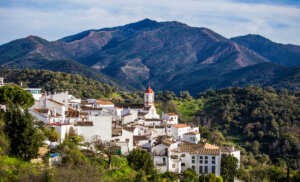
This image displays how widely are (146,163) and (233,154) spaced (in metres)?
14.7

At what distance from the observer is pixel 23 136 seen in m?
28.3

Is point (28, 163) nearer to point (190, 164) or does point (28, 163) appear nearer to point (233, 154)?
point (190, 164)

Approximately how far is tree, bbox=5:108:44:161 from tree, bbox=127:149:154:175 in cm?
1007

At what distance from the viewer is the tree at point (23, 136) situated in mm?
28250

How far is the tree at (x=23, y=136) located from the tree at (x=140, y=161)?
396 inches

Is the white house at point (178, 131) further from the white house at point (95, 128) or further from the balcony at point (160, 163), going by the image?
the white house at point (95, 128)

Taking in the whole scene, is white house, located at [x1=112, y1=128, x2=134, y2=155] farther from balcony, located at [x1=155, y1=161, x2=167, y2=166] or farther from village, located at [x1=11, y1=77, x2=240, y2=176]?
balcony, located at [x1=155, y1=161, x2=167, y2=166]

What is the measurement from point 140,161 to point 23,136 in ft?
41.5

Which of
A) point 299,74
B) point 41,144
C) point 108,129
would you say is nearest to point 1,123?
point 41,144

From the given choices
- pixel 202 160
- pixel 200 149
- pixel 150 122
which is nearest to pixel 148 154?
pixel 202 160

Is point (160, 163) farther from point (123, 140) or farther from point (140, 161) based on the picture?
point (123, 140)

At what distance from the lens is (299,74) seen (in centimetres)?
17338

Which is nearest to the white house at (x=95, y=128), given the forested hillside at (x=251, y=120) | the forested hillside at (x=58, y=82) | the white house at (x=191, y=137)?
the white house at (x=191, y=137)

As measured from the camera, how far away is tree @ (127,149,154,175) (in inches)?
1394
